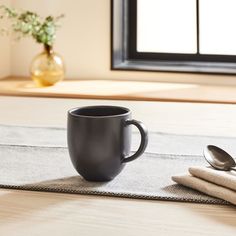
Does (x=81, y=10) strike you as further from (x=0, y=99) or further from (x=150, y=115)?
(x=150, y=115)

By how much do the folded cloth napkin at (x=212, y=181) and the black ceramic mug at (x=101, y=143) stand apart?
83mm

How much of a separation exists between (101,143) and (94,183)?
0.22ft

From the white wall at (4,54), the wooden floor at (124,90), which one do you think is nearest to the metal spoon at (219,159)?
the wooden floor at (124,90)

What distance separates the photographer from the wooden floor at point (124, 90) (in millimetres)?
2168

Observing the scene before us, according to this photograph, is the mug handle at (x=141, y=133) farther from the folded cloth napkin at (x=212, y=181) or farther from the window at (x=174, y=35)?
the window at (x=174, y=35)

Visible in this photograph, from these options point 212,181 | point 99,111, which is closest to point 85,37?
point 99,111

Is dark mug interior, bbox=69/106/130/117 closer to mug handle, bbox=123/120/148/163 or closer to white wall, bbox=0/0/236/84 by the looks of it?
mug handle, bbox=123/120/148/163

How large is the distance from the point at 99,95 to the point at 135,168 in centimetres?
129

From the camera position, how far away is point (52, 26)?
2.51m

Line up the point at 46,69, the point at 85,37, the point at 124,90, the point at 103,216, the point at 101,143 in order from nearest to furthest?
the point at 103,216 → the point at 101,143 → the point at 124,90 → the point at 46,69 → the point at 85,37

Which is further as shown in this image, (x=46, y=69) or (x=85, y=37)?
(x=85, y=37)

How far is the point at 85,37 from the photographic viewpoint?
2.78 metres

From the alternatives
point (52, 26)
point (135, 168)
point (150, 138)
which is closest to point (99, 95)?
point (52, 26)

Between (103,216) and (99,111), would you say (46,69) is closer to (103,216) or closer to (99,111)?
(99,111)
